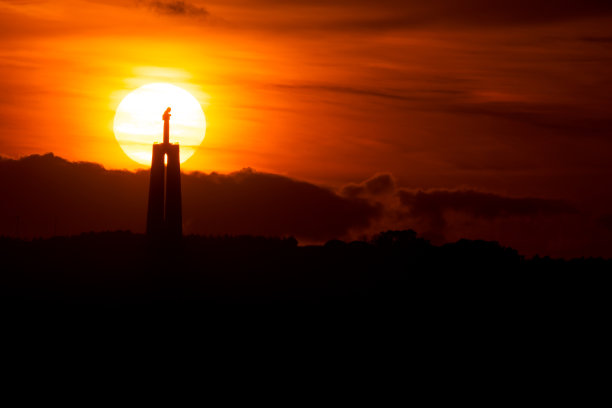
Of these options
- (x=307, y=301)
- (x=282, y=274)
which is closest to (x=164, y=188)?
(x=307, y=301)

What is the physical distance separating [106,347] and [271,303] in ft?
52.7

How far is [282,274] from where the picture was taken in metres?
88.9

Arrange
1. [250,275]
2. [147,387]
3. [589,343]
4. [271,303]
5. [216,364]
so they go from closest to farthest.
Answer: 1. [147,387]
2. [216,364]
3. [589,343]
4. [271,303]
5. [250,275]

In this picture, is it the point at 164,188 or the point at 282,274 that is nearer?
the point at 164,188

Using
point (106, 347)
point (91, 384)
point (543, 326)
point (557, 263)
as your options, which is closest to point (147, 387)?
point (91, 384)

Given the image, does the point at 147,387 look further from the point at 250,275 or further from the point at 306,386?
the point at 250,275

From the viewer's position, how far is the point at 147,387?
6091cm

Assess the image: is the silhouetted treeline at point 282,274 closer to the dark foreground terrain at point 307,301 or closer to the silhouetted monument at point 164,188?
the dark foreground terrain at point 307,301

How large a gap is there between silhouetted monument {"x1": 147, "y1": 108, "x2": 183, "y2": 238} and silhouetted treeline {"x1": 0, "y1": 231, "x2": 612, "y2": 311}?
15.4ft

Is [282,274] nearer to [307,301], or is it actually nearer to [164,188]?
[307,301]

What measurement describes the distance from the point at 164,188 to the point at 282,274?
2566cm

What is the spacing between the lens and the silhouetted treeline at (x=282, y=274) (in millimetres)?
79750

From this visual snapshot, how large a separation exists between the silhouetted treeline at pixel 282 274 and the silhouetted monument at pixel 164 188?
469 cm

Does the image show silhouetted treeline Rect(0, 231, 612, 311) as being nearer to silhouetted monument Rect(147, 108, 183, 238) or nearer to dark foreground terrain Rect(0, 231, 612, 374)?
dark foreground terrain Rect(0, 231, 612, 374)
